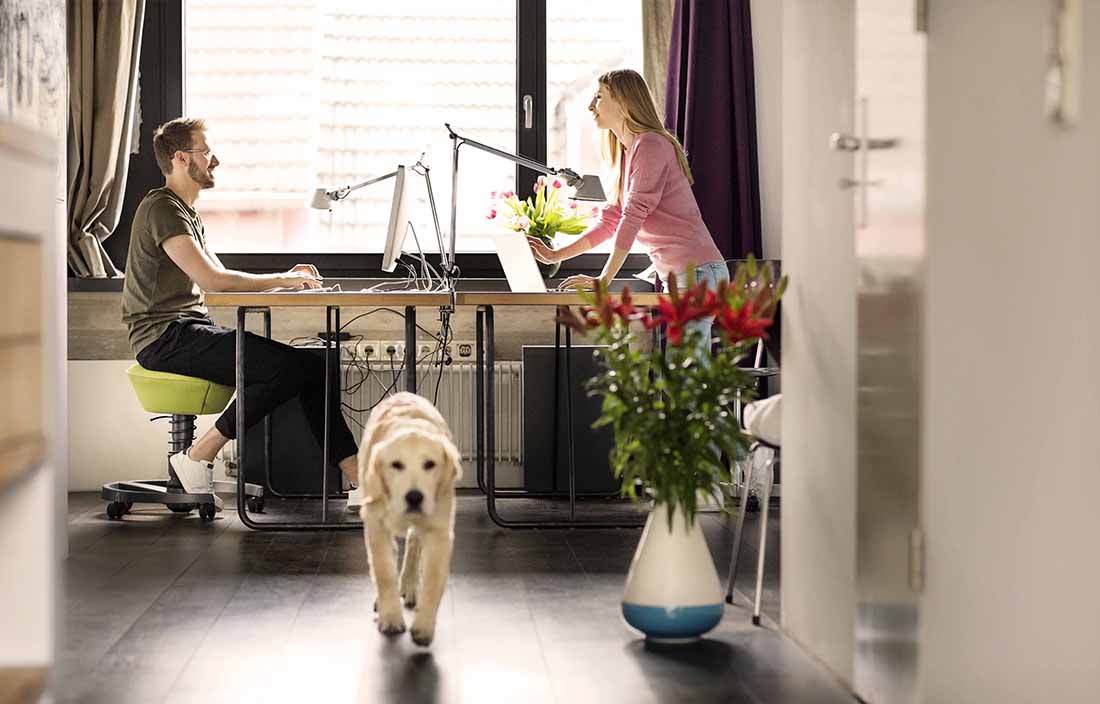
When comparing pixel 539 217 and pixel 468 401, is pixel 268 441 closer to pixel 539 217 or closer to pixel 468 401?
pixel 468 401

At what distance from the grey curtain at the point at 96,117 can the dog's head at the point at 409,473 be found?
2894 millimetres

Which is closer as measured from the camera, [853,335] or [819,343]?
[853,335]

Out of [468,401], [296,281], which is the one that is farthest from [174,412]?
[468,401]

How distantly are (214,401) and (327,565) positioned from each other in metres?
1.08

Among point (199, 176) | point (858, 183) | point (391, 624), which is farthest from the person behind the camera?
point (199, 176)

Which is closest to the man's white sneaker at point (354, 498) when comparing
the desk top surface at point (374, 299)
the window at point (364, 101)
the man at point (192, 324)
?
the man at point (192, 324)

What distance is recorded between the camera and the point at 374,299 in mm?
3895

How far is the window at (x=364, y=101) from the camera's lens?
210 inches

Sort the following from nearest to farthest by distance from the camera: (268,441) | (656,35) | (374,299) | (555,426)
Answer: (374,299), (268,441), (555,426), (656,35)

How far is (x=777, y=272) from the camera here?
4293mm

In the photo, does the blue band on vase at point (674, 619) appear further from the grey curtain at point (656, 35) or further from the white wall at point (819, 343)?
the grey curtain at point (656, 35)

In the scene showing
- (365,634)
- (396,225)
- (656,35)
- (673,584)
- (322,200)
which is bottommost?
(365,634)

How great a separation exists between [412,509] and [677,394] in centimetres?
58

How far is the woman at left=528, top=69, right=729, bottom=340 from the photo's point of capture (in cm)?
425
